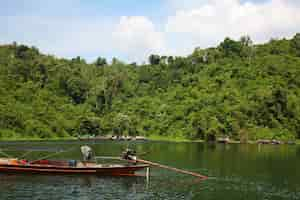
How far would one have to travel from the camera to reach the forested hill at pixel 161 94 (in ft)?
361

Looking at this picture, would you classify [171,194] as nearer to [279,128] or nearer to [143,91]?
[279,128]

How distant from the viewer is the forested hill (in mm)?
Answer: 109938

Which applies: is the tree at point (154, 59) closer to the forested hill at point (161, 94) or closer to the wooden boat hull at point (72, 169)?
the forested hill at point (161, 94)

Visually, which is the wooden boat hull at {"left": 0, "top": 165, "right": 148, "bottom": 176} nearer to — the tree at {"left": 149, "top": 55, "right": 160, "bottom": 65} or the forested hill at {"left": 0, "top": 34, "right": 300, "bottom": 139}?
the forested hill at {"left": 0, "top": 34, "right": 300, "bottom": 139}

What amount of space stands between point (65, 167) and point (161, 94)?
339 feet

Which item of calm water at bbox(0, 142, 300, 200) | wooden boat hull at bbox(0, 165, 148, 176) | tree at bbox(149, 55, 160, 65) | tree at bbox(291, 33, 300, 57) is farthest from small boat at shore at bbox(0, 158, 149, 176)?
tree at bbox(149, 55, 160, 65)

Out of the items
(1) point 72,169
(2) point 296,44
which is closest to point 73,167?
(1) point 72,169

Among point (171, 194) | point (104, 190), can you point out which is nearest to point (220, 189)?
point (171, 194)

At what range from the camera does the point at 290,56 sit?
447 feet

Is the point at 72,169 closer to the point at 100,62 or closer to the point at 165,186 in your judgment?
the point at 165,186

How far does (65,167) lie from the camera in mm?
39719

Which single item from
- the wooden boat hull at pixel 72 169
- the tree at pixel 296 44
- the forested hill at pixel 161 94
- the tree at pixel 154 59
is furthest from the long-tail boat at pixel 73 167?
the tree at pixel 154 59

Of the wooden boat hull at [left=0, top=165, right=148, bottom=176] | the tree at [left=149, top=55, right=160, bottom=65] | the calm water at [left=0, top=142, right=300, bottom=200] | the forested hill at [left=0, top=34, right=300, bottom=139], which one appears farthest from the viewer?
the tree at [left=149, top=55, right=160, bottom=65]

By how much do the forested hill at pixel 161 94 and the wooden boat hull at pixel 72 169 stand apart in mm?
56464
